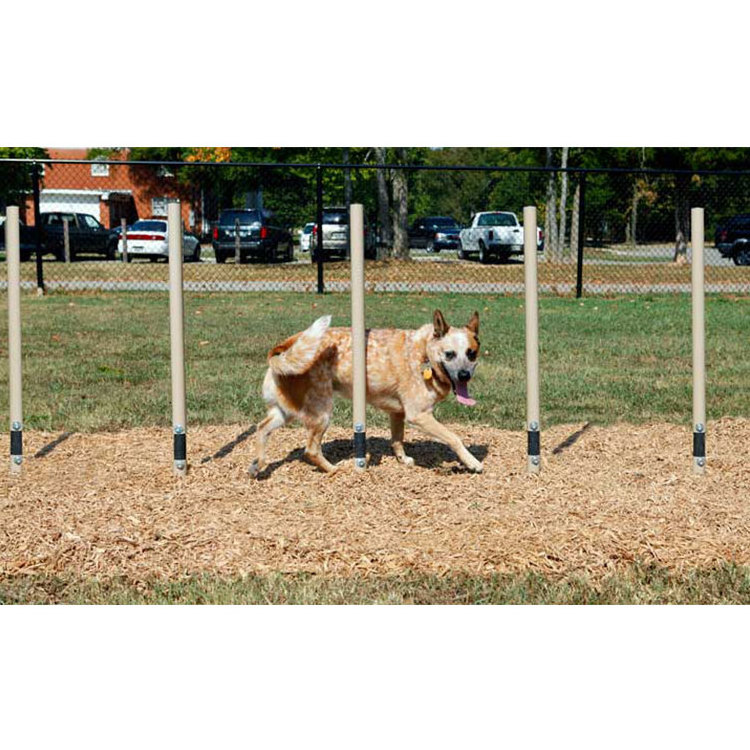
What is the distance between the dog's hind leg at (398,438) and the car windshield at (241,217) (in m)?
18.3

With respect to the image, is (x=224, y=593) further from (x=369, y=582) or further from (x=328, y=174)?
(x=328, y=174)

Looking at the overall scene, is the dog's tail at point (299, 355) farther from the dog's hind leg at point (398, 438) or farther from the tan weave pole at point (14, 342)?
the tan weave pole at point (14, 342)

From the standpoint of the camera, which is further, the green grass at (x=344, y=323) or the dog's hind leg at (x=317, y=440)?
the green grass at (x=344, y=323)

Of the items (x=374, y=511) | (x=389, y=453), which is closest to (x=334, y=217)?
(x=389, y=453)

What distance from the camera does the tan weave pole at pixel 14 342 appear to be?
7027 mm

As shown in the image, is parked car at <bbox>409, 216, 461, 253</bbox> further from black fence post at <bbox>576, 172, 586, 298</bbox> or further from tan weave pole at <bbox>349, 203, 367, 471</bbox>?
tan weave pole at <bbox>349, 203, 367, 471</bbox>

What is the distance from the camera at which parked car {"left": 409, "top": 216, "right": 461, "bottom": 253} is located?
4353cm

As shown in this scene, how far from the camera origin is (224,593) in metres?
5.05

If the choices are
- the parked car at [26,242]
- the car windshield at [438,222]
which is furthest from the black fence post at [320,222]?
the car windshield at [438,222]

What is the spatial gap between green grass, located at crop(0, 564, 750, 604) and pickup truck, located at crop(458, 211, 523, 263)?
22445 millimetres

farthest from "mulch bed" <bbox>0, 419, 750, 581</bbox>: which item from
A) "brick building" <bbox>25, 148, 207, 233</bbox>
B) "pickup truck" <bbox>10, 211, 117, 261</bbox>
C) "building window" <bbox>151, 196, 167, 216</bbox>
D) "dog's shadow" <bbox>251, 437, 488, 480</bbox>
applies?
"brick building" <bbox>25, 148, 207, 233</bbox>

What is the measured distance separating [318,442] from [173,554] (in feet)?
5.12

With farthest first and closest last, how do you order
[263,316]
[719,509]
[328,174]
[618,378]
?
[328,174], [263,316], [618,378], [719,509]

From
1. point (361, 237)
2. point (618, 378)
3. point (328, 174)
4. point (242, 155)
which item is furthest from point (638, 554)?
point (242, 155)
